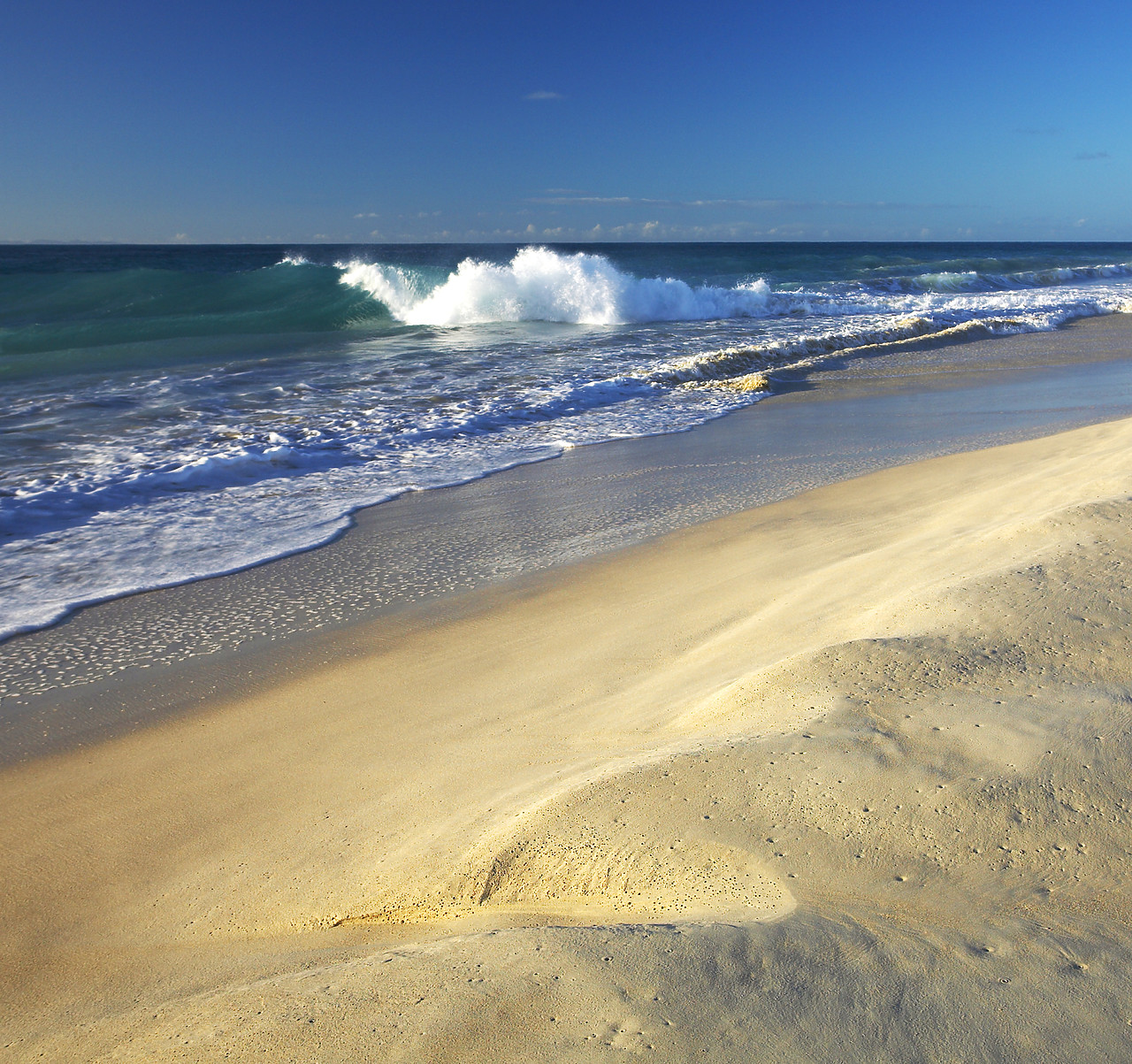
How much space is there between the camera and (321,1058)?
4.33 feet

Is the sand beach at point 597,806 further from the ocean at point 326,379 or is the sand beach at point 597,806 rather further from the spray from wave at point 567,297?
the spray from wave at point 567,297

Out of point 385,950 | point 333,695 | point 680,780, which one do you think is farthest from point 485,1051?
point 333,695

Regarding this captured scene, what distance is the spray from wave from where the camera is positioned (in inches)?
787

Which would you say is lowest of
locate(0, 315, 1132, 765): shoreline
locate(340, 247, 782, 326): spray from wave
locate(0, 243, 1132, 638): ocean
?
locate(0, 315, 1132, 765): shoreline

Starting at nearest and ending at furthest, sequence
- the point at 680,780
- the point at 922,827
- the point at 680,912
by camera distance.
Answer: the point at 680,912 → the point at 922,827 → the point at 680,780

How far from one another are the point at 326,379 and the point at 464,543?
759 centimetres

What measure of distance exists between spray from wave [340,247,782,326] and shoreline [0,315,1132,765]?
10.9 meters

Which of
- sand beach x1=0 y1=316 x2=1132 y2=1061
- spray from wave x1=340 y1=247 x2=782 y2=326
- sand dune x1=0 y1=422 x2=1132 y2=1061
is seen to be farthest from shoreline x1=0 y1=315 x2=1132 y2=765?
spray from wave x1=340 y1=247 x2=782 y2=326

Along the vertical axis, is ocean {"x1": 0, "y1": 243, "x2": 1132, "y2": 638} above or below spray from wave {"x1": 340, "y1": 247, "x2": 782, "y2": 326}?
below

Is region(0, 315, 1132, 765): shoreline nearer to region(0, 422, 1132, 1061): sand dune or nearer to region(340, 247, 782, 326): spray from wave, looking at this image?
region(0, 422, 1132, 1061): sand dune

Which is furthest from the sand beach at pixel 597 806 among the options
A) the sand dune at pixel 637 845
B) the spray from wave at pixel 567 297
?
the spray from wave at pixel 567 297

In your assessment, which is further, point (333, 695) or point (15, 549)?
point (15, 549)

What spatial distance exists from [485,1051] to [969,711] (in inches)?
60.1

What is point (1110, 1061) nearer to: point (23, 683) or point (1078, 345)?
point (23, 683)
